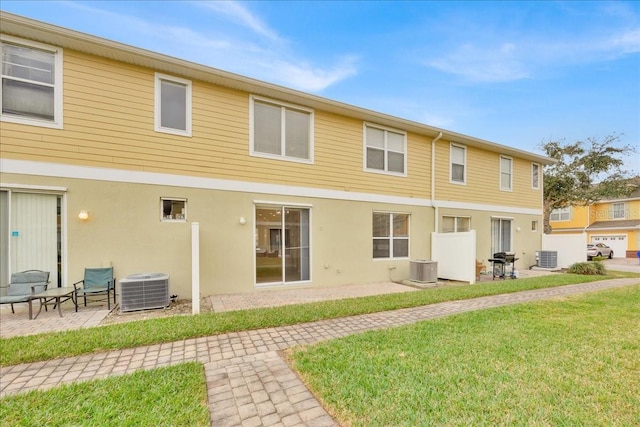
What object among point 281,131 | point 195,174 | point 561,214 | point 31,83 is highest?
point 31,83

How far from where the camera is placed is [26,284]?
17.7ft

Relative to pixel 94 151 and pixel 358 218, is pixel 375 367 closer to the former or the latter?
pixel 358 218

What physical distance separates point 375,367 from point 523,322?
338 centimetres

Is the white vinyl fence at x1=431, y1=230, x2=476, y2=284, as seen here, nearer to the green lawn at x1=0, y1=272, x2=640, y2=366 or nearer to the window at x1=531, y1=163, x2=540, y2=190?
the green lawn at x1=0, y1=272, x2=640, y2=366

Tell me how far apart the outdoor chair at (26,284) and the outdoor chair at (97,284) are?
0.50 m

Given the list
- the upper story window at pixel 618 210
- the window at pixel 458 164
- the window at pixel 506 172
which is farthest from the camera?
the upper story window at pixel 618 210

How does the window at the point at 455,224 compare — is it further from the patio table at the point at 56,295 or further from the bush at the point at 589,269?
the patio table at the point at 56,295

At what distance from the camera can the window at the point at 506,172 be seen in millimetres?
12817

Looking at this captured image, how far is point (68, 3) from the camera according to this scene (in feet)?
27.0

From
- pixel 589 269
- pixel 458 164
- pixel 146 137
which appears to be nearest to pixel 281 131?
pixel 146 137

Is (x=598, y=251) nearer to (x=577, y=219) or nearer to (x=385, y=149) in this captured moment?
(x=577, y=219)

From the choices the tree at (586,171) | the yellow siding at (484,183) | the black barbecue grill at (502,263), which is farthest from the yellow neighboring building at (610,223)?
the black barbecue grill at (502,263)

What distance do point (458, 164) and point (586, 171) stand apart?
1597cm

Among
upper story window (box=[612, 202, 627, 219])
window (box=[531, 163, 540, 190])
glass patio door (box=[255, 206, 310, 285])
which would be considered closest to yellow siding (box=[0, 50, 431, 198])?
glass patio door (box=[255, 206, 310, 285])
